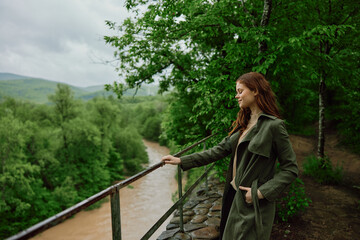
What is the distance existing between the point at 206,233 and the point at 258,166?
1.92 meters

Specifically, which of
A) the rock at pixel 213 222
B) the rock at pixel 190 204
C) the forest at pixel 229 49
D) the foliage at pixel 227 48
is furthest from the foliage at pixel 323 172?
the rock at pixel 213 222

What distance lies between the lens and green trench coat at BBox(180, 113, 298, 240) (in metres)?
1.46

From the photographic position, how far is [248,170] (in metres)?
1.54

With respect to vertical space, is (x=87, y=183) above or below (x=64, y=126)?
below

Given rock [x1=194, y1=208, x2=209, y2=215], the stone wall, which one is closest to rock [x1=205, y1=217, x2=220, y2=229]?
the stone wall

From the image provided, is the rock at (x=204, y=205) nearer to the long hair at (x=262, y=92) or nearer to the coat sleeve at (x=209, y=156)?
the coat sleeve at (x=209, y=156)

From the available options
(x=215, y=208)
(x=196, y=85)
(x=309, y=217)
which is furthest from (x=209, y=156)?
(x=309, y=217)

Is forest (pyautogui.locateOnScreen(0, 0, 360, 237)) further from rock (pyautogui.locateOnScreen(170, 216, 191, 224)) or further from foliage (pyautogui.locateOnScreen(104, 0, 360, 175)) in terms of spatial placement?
rock (pyautogui.locateOnScreen(170, 216, 191, 224))

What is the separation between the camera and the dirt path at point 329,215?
4066 mm

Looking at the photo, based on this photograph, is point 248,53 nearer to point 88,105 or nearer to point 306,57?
point 306,57

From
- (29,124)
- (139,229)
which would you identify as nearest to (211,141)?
(139,229)

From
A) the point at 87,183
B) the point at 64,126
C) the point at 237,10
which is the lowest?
the point at 87,183

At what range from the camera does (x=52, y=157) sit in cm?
2195

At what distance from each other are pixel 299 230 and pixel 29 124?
22836mm
